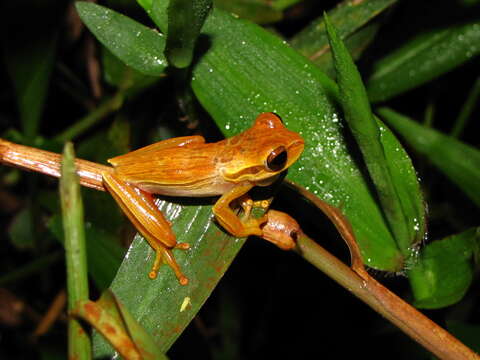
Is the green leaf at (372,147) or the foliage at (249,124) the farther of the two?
the foliage at (249,124)

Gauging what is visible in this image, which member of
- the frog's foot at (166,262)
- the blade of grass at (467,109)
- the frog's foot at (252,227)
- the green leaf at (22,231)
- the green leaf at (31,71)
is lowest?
the blade of grass at (467,109)

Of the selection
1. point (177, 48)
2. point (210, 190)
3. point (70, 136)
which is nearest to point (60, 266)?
point (70, 136)

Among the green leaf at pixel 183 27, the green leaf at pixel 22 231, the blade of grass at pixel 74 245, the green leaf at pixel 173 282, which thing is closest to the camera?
the blade of grass at pixel 74 245

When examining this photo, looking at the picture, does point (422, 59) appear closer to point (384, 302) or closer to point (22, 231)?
point (384, 302)

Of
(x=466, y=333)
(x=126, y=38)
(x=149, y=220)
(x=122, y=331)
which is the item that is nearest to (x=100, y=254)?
(x=149, y=220)

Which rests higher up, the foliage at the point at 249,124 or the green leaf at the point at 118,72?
the green leaf at the point at 118,72

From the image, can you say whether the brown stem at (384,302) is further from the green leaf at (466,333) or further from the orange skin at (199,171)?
the green leaf at (466,333)

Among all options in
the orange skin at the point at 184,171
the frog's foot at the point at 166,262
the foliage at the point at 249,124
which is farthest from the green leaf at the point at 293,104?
the frog's foot at the point at 166,262
